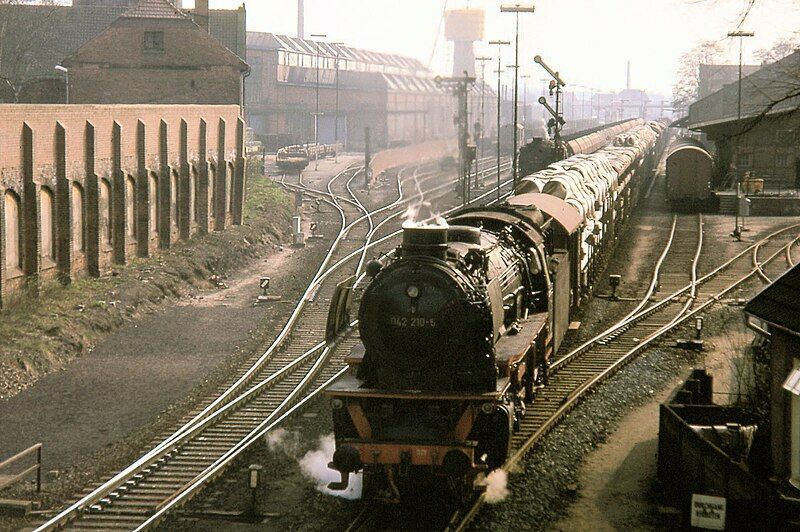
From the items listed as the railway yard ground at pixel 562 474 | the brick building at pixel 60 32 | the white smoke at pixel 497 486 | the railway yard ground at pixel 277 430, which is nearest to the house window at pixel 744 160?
the brick building at pixel 60 32

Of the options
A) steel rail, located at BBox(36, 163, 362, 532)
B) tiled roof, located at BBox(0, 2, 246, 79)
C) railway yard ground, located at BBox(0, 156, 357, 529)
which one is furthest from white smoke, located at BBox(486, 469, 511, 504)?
tiled roof, located at BBox(0, 2, 246, 79)

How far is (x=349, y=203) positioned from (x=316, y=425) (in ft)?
119

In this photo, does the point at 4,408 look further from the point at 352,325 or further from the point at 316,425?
the point at 352,325

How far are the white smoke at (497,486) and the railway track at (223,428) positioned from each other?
4.04 m

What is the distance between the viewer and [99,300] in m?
27.8

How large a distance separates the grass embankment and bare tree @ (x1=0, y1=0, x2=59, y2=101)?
73.1 ft

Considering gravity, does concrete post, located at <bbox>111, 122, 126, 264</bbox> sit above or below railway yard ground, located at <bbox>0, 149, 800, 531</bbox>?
above

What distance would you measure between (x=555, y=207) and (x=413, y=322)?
9.16 metres

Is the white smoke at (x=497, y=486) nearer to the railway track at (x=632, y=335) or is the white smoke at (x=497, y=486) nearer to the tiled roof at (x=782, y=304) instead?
the railway track at (x=632, y=335)

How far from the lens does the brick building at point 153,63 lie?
48.7 metres

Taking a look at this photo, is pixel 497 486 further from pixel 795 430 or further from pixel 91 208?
pixel 91 208

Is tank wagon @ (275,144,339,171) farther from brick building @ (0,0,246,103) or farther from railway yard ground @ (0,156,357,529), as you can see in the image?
railway yard ground @ (0,156,357,529)

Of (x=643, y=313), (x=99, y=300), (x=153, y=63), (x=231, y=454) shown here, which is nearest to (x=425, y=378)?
(x=231, y=454)

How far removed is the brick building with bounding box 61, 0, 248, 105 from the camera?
48.7m
